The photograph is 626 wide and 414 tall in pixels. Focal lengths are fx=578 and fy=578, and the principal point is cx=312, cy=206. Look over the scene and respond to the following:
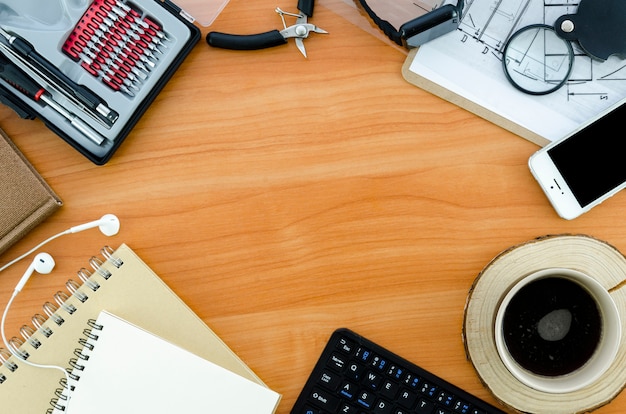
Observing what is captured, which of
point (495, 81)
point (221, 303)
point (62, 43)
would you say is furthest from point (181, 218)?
point (495, 81)

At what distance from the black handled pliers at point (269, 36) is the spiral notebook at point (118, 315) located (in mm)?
272

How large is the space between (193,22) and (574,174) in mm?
484

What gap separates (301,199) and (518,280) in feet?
0.86

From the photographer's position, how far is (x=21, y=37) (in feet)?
2.06

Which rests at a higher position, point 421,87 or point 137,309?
point 421,87

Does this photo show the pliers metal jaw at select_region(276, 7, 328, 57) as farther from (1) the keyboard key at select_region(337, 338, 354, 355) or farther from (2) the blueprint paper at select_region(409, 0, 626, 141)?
(1) the keyboard key at select_region(337, 338, 354, 355)

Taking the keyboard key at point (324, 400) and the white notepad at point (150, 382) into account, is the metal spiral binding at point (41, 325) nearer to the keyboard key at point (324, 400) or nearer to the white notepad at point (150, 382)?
the white notepad at point (150, 382)

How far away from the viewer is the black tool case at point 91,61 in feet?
2.09

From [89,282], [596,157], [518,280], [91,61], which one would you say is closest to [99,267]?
[89,282]

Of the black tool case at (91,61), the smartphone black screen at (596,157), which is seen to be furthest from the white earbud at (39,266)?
the smartphone black screen at (596,157)

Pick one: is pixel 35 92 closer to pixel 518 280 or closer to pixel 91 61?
pixel 91 61

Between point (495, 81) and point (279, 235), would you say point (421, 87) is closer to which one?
point (495, 81)

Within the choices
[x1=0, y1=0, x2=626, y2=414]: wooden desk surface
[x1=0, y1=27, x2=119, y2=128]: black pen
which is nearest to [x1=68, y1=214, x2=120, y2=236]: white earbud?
[x1=0, y1=0, x2=626, y2=414]: wooden desk surface

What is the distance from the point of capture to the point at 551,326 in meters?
0.63
